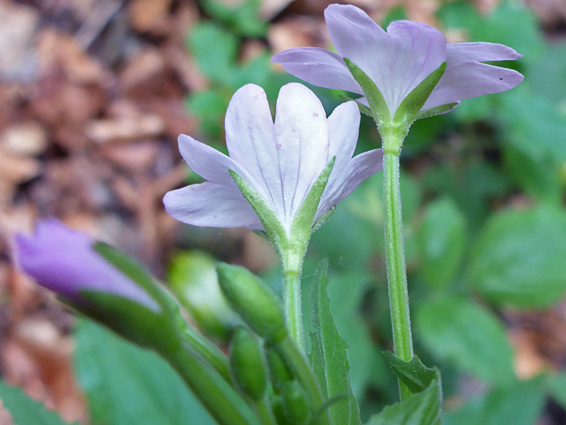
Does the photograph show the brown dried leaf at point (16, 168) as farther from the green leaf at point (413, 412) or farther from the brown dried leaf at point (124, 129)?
the green leaf at point (413, 412)

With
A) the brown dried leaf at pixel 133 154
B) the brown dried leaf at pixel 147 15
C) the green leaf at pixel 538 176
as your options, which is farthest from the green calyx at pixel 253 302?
the brown dried leaf at pixel 147 15

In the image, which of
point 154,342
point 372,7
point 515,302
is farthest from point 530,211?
point 154,342

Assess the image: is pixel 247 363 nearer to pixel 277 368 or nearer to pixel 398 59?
pixel 277 368

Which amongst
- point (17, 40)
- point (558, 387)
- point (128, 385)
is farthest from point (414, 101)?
point (17, 40)

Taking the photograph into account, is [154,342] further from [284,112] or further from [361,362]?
[361,362]

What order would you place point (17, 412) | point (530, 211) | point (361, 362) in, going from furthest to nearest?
point (530, 211) → point (361, 362) → point (17, 412)

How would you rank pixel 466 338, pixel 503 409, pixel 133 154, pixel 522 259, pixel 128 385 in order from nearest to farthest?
1. pixel 128 385
2. pixel 503 409
3. pixel 466 338
4. pixel 522 259
5. pixel 133 154

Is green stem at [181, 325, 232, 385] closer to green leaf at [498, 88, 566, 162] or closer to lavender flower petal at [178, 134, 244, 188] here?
lavender flower petal at [178, 134, 244, 188]
